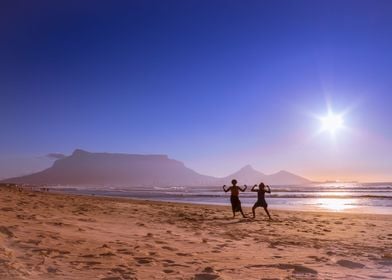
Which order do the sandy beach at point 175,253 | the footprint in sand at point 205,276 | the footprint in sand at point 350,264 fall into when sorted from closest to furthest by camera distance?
1. the footprint in sand at point 205,276
2. the sandy beach at point 175,253
3. the footprint in sand at point 350,264

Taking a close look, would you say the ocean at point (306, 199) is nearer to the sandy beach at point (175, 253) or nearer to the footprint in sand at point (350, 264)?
the sandy beach at point (175, 253)

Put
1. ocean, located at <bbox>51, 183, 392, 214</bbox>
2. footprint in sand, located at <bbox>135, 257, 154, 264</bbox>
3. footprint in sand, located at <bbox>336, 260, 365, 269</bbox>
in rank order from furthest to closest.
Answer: ocean, located at <bbox>51, 183, 392, 214</bbox> < footprint in sand, located at <bbox>336, 260, 365, 269</bbox> < footprint in sand, located at <bbox>135, 257, 154, 264</bbox>

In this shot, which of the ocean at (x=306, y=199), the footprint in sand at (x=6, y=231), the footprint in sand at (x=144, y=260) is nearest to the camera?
the footprint in sand at (x=144, y=260)

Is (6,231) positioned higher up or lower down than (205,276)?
higher up

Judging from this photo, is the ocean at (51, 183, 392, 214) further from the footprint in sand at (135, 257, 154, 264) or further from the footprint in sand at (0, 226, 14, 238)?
the footprint in sand at (0, 226, 14, 238)

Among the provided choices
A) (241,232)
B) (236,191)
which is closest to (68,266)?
(241,232)

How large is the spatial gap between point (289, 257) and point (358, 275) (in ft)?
5.11

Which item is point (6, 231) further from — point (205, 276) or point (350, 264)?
point (350, 264)

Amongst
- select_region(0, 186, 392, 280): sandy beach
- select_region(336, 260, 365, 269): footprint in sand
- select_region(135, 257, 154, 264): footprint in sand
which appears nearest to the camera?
select_region(0, 186, 392, 280): sandy beach

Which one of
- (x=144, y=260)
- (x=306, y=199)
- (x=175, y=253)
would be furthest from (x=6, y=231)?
(x=306, y=199)

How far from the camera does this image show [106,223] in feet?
37.1

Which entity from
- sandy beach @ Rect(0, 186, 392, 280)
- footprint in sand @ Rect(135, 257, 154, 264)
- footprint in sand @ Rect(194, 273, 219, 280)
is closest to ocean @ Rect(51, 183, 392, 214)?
sandy beach @ Rect(0, 186, 392, 280)

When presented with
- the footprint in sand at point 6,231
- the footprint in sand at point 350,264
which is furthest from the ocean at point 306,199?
the footprint in sand at point 6,231

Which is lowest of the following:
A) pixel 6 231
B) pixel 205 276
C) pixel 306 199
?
pixel 205 276
